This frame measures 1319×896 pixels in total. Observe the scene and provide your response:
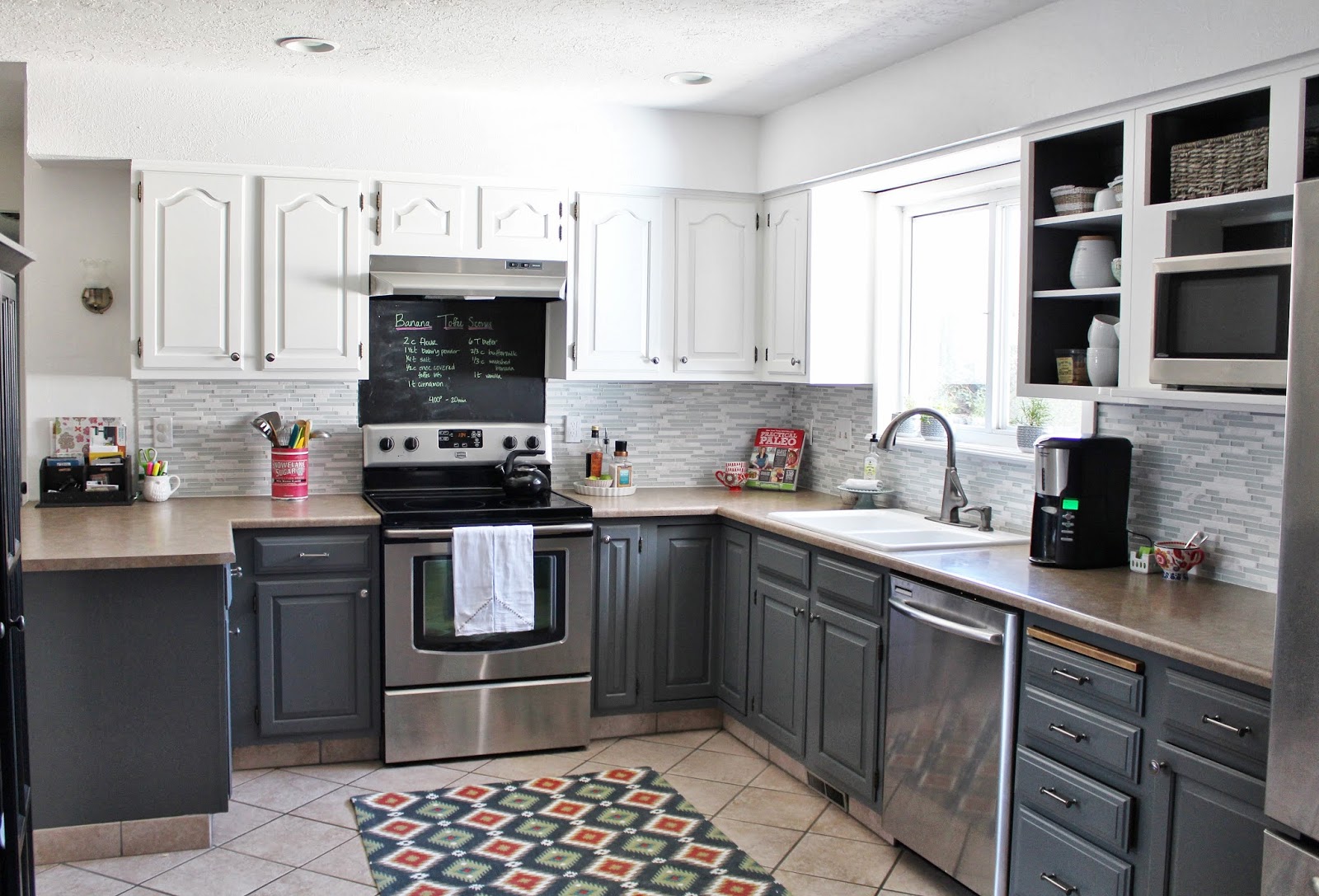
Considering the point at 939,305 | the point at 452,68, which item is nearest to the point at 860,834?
the point at 939,305

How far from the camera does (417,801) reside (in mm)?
3643

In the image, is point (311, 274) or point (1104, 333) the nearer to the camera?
point (1104, 333)

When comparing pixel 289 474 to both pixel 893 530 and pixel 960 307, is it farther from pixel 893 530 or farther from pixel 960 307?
pixel 960 307

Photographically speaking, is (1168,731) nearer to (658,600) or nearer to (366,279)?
(658,600)

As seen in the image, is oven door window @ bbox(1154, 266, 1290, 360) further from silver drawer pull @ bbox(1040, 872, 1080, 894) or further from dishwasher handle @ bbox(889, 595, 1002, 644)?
silver drawer pull @ bbox(1040, 872, 1080, 894)

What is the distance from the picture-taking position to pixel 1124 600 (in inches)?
104

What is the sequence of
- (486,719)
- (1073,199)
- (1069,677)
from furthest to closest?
(486,719), (1073,199), (1069,677)

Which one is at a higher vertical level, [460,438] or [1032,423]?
[1032,423]

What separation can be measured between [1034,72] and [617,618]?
2327 millimetres

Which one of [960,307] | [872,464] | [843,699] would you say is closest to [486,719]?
[843,699]

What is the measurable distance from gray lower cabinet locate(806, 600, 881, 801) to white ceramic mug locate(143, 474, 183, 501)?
239 centimetres

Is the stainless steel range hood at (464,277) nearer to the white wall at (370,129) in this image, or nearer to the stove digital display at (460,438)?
the white wall at (370,129)

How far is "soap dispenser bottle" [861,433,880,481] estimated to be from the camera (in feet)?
14.2

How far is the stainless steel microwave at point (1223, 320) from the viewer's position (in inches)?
90.3
